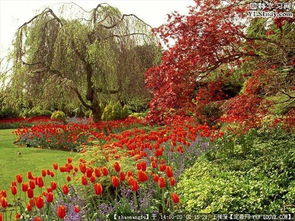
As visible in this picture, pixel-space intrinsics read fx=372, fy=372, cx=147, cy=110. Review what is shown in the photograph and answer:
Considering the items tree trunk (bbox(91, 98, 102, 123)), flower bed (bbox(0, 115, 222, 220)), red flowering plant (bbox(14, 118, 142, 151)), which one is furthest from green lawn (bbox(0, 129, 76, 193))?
tree trunk (bbox(91, 98, 102, 123))

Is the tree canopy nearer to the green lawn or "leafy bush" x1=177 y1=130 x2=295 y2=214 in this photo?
"leafy bush" x1=177 y1=130 x2=295 y2=214

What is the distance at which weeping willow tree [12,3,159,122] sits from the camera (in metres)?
14.1

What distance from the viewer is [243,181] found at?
14.4ft

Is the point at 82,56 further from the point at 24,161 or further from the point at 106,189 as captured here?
the point at 106,189

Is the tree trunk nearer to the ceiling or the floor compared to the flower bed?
nearer to the ceiling

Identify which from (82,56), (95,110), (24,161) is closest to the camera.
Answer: (24,161)

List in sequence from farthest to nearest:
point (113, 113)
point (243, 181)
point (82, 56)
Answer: point (113, 113)
point (82, 56)
point (243, 181)

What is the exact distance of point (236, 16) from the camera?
567 centimetres

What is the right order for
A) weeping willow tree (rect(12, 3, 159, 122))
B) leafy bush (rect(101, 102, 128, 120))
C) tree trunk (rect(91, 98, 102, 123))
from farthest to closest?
1. leafy bush (rect(101, 102, 128, 120))
2. tree trunk (rect(91, 98, 102, 123))
3. weeping willow tree (rect(12, 3, 159, 122))

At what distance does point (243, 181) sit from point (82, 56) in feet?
36.6

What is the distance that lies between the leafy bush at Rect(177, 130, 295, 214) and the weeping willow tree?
29.0 ft

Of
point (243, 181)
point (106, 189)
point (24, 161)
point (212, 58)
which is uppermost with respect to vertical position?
point (212, 58)

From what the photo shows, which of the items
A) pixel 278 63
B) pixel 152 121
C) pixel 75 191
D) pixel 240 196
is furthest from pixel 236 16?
pixel 75 191

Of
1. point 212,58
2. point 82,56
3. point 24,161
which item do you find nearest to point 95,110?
point 82,56
